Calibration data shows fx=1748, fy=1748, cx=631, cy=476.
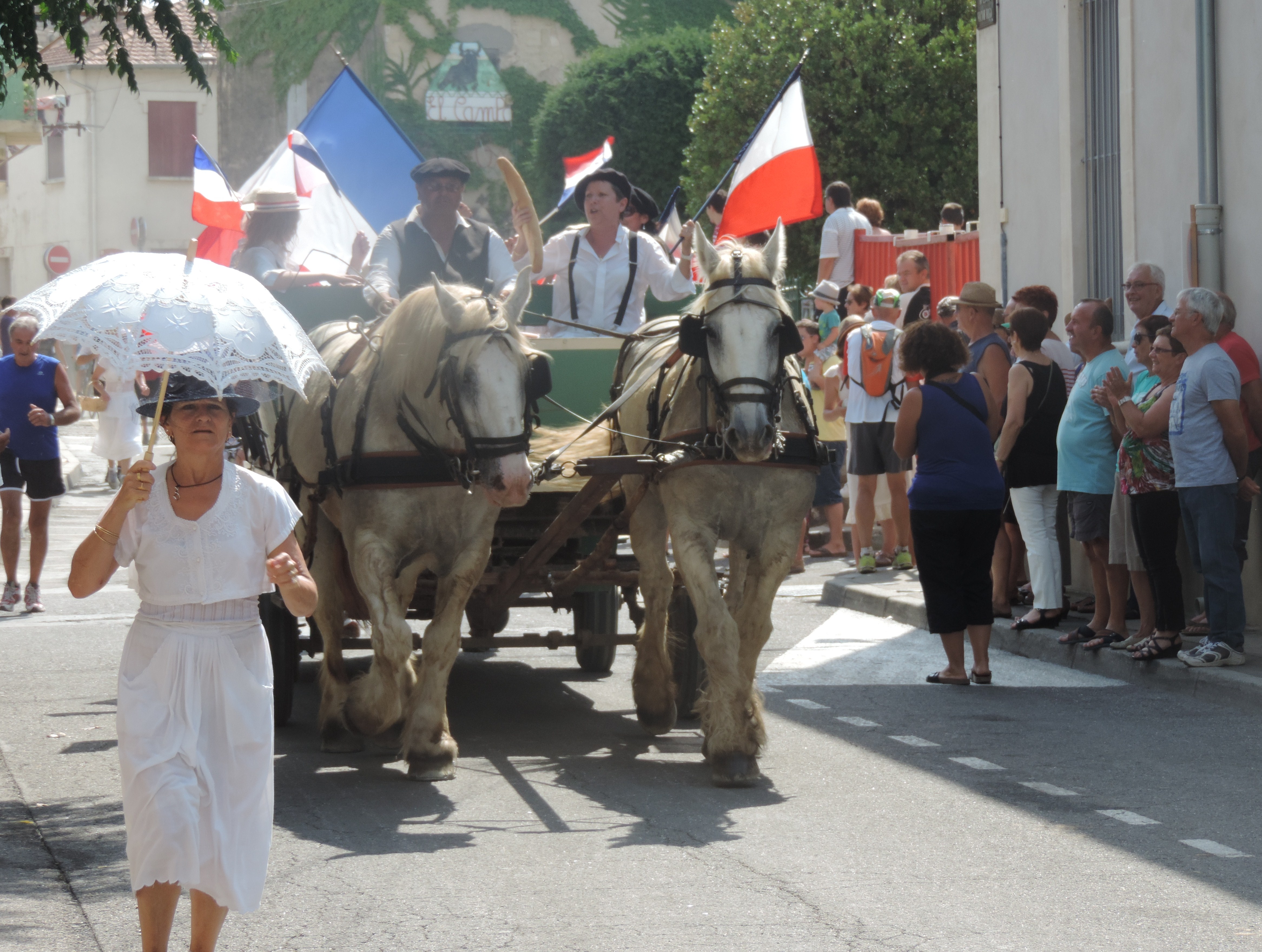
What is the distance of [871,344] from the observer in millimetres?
13625

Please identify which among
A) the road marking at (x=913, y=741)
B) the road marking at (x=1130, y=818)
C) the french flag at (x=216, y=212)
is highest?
the french flag at (x=216, y=212)

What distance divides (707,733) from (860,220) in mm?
11158

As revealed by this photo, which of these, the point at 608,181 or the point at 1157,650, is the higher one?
the point at 608,181

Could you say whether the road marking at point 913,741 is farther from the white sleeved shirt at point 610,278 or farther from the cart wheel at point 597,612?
the white sleeved shirt at point 610,278

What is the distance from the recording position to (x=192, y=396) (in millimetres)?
4520

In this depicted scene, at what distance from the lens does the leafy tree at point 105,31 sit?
23.9 ft

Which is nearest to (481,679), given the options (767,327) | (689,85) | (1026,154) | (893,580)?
(767,327)

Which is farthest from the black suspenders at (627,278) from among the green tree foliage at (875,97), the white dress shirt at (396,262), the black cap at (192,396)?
the green tree foliage at (875,97)

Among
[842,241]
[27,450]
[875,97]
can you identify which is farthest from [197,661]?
[875,97]

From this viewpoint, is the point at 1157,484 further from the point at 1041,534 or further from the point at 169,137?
the point at 169,137

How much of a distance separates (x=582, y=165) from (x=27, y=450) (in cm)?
629

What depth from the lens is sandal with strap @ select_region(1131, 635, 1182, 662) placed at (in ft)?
32.3

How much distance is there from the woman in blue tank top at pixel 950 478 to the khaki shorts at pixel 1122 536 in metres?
0.96

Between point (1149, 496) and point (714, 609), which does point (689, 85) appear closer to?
point (1149, 496)
